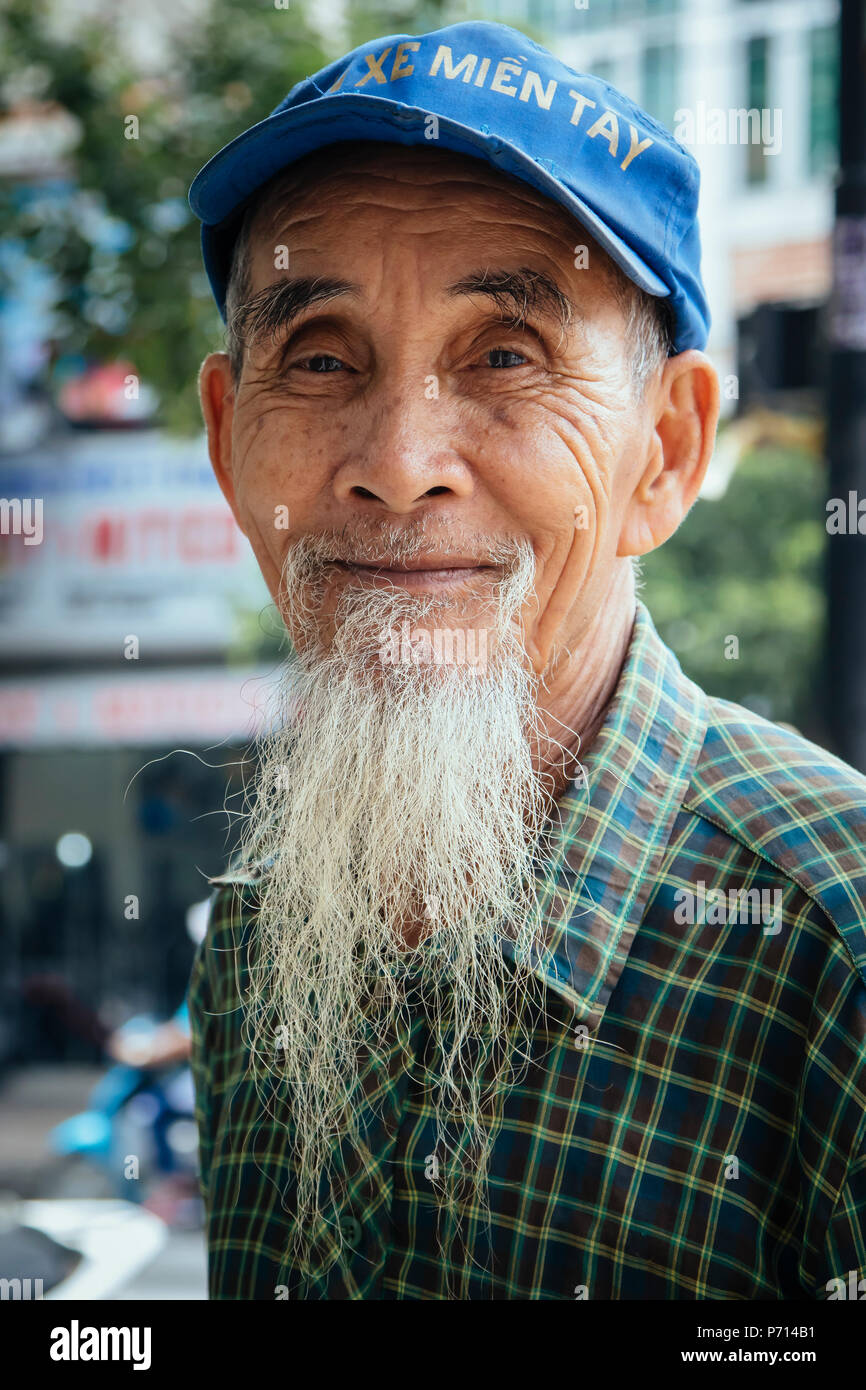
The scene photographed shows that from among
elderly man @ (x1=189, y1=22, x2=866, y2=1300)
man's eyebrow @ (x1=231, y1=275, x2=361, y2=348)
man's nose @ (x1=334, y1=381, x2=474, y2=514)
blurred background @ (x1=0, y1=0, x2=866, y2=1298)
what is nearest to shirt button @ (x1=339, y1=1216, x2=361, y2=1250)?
elderly man @ (x1=189, y1=22, x2=866, y2=1300)

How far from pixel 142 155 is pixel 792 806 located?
3.73 m

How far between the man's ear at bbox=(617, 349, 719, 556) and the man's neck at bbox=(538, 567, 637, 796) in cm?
7

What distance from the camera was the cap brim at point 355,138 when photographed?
132 centimetres

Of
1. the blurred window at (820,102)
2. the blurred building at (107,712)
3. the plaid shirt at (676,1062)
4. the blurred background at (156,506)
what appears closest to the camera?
the plaid shirt at (676,1062)

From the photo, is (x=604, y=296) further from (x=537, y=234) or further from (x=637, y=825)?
(x=637, y=825)

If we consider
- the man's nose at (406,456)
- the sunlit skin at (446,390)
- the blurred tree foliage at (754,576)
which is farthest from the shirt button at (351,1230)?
the blurred tree foliage at (754,576)

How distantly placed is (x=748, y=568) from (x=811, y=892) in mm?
7109

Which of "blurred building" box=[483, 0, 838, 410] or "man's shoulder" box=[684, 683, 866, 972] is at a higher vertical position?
"blurred building" box=[483, 0, 838, 410]

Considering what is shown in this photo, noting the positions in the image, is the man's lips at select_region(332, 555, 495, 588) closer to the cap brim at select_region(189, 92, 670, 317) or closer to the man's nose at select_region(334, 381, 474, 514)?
the man's nose at select_region(334, 381, 474, 514)

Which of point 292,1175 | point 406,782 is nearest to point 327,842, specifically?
point 406,782

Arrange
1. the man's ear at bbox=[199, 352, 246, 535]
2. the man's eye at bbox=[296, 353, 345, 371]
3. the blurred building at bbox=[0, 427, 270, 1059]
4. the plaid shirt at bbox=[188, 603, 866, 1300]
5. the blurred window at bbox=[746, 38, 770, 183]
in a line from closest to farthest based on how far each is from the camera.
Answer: the plaid shirt at bbox=[188, 603, 866, 1300] → the man's eye at bbox=[296, 353, 345, 371] → the man's ear at bbox=[199, 352, 246, 535] → the blurred window at bbox=[746, 38, 770, 183] → the blurred building at bbox=[0, 427, 270, 1059]

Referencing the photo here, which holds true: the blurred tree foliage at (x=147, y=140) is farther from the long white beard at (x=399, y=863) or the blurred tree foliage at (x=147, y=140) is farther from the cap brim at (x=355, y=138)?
the long white beard at (x=399, y=863)

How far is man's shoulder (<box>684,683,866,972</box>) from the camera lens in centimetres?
126

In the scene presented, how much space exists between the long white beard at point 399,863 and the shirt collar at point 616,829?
47 mm
